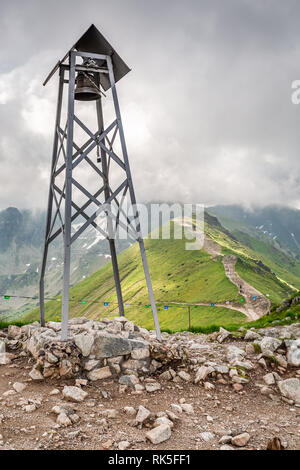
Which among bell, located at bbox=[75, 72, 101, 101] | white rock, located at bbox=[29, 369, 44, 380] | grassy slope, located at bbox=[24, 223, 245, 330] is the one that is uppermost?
bell, located at bbox=[75, 72, 101, 101]

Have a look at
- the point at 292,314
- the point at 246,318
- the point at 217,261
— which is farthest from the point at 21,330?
the point at 217,261

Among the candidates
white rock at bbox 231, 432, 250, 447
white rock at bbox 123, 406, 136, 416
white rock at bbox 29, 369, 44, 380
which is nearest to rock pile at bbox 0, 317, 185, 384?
white rock at bbox 29, 369, 44, 380

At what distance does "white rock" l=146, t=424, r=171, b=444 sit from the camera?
6.21 meters

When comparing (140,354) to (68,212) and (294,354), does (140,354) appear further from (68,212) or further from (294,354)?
(294,354)

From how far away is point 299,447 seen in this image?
6281mm

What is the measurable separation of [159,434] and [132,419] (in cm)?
101

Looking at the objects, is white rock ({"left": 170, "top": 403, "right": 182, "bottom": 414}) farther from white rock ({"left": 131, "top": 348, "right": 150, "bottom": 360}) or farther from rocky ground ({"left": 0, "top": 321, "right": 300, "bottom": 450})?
white rock ({"left": 131, "top": 348, "right": 150, "bottom": 360})

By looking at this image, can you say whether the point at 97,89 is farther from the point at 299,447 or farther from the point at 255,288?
the point at 255,288

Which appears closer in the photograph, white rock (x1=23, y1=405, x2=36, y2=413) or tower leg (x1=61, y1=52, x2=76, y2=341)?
white rock (x1=23, y1=405, x2=36, y2=413)

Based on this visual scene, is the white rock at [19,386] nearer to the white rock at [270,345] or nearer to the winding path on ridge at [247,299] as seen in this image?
the white rock at [270,345]

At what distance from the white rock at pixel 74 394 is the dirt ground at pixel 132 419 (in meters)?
0.15

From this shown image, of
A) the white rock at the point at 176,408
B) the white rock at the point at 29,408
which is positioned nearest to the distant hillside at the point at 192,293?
the white rock at the point at 176,408

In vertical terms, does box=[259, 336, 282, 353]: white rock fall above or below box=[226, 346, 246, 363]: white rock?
above

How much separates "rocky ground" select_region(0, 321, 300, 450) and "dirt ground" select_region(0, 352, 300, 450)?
0.02 meters
